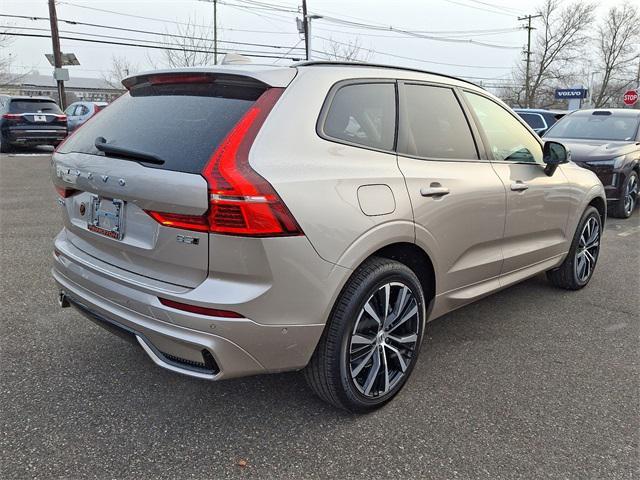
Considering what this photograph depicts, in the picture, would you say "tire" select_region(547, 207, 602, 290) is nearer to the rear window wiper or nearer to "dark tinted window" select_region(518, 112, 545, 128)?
the rear window wiper

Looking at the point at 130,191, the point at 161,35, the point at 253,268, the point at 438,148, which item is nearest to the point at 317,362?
the point at 253,268

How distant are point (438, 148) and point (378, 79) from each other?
542 millimetres

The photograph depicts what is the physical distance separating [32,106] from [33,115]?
30cm

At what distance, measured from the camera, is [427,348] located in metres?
3.45

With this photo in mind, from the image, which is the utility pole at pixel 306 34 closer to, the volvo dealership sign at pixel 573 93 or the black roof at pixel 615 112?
the volvo dealership sign at pixel 573 93

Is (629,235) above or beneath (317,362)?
beneath

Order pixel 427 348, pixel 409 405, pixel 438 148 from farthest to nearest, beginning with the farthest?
pixel 427 348 → pixel 438 148 → pixel 409 405

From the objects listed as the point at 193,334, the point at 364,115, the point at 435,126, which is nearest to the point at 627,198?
the point at 435,126

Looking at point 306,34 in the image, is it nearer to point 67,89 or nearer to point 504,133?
point 504,133

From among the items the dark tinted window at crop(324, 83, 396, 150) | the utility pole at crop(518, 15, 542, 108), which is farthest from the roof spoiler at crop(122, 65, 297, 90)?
the utility pole at crop(518, 15, 542, 108)

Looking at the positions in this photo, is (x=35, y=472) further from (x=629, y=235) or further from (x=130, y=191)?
(x=629, y=235)

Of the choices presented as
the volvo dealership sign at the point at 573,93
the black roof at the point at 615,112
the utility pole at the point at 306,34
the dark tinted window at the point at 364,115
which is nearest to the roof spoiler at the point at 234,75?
the dark tinted window at the point at 364,115

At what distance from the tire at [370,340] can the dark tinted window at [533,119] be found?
12.2m

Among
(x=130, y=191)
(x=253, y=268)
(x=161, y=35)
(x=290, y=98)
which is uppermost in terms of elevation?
(x=161, y=35)
